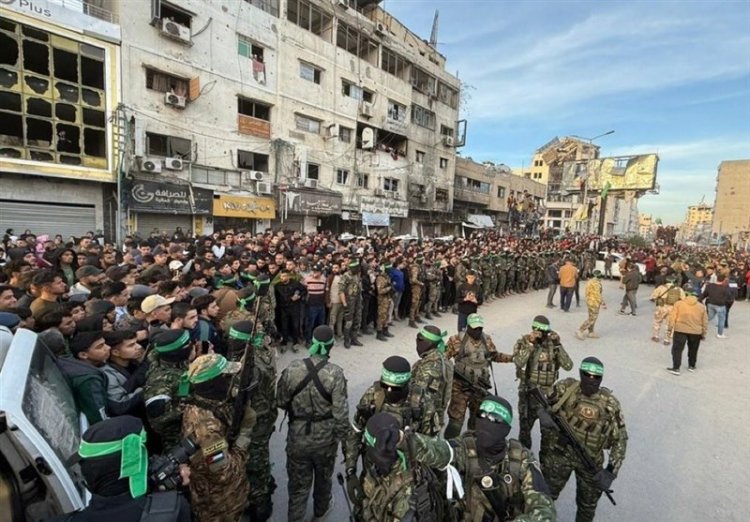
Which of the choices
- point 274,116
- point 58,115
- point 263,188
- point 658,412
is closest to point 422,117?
point 274,116

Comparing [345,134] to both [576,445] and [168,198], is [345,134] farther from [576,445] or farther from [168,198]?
A: [576,445]

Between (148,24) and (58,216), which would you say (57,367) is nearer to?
(58,216)

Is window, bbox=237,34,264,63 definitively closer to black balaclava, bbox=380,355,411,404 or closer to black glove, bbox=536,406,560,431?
black balaclava, bbox=380,355,411,404

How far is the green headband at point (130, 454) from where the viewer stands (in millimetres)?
1499

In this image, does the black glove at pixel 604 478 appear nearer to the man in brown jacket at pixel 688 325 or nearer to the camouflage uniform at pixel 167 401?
the camouflage uniform at pixel 167 401

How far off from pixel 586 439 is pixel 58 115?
17.9 metres

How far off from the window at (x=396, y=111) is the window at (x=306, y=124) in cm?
666

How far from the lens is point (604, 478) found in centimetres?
300

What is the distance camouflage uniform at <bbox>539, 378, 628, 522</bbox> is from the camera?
3.17 m

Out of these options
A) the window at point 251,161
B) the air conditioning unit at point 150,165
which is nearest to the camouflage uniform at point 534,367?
the air conditioning unit at point 150,165

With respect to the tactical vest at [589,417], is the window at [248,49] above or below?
above

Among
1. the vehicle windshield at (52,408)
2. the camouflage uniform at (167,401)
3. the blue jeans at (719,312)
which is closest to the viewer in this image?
the vehicle windshield at (52,408)

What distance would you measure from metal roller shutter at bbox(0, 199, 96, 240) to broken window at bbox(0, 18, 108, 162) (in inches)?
65.5

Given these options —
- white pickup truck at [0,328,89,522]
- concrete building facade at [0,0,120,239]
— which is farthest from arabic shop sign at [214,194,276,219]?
white pickup truck at [0,328,89,522]
